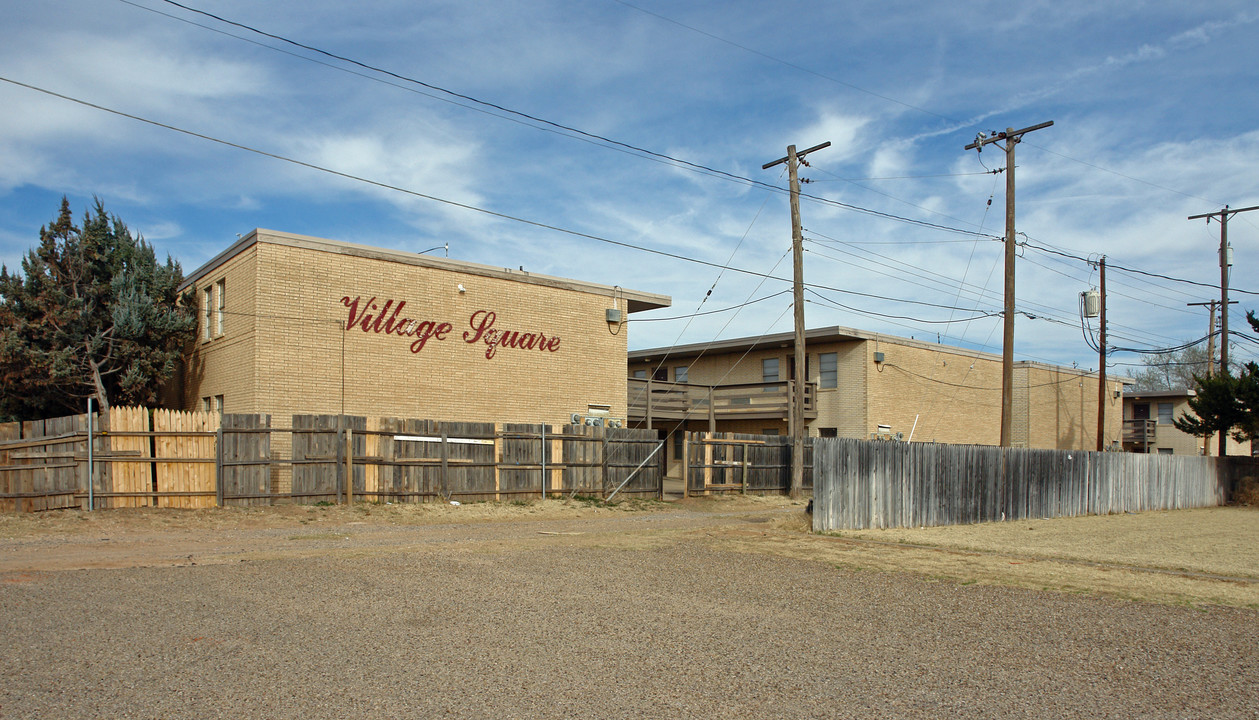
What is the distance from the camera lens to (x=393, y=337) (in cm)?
2108

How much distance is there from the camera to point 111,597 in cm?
847

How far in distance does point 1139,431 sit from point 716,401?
2642 centimetres

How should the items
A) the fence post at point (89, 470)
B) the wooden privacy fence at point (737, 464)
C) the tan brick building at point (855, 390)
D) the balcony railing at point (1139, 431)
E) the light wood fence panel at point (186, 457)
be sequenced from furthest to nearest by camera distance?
1. the balcony railing at point (1139, 431)
2. the tan brick building at point (855, 390)
3. the wooden privacy fence at point (737, 464)
4. the light wood fence panel at point (186, 457)
5. the fence post at point (89, 470)

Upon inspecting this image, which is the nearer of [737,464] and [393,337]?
[393,337]

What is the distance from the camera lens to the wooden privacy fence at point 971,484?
53.6 ft

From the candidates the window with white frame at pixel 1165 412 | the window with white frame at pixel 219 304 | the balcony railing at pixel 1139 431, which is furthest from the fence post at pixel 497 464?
the window with white frame at pixel 1165 412

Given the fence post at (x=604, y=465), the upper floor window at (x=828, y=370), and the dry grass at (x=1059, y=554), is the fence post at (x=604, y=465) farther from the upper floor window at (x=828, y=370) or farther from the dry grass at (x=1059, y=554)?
the upper floor window at (x=828, y=370)

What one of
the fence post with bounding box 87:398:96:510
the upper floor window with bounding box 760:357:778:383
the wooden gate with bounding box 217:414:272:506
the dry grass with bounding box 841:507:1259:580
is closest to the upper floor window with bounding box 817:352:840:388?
the upper floor window with bounding box 760:357:778:383

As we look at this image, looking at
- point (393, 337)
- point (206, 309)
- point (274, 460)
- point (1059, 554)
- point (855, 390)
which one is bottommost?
point (1059, 554)

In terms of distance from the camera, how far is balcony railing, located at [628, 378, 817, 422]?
30.6 meters

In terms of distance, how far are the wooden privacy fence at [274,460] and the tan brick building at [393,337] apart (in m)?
1.82

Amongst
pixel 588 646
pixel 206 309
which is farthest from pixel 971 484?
pixel 206 309

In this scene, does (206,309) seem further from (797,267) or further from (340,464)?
(797,267)

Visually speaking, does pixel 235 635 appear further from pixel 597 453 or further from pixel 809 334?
pixel 809 334
